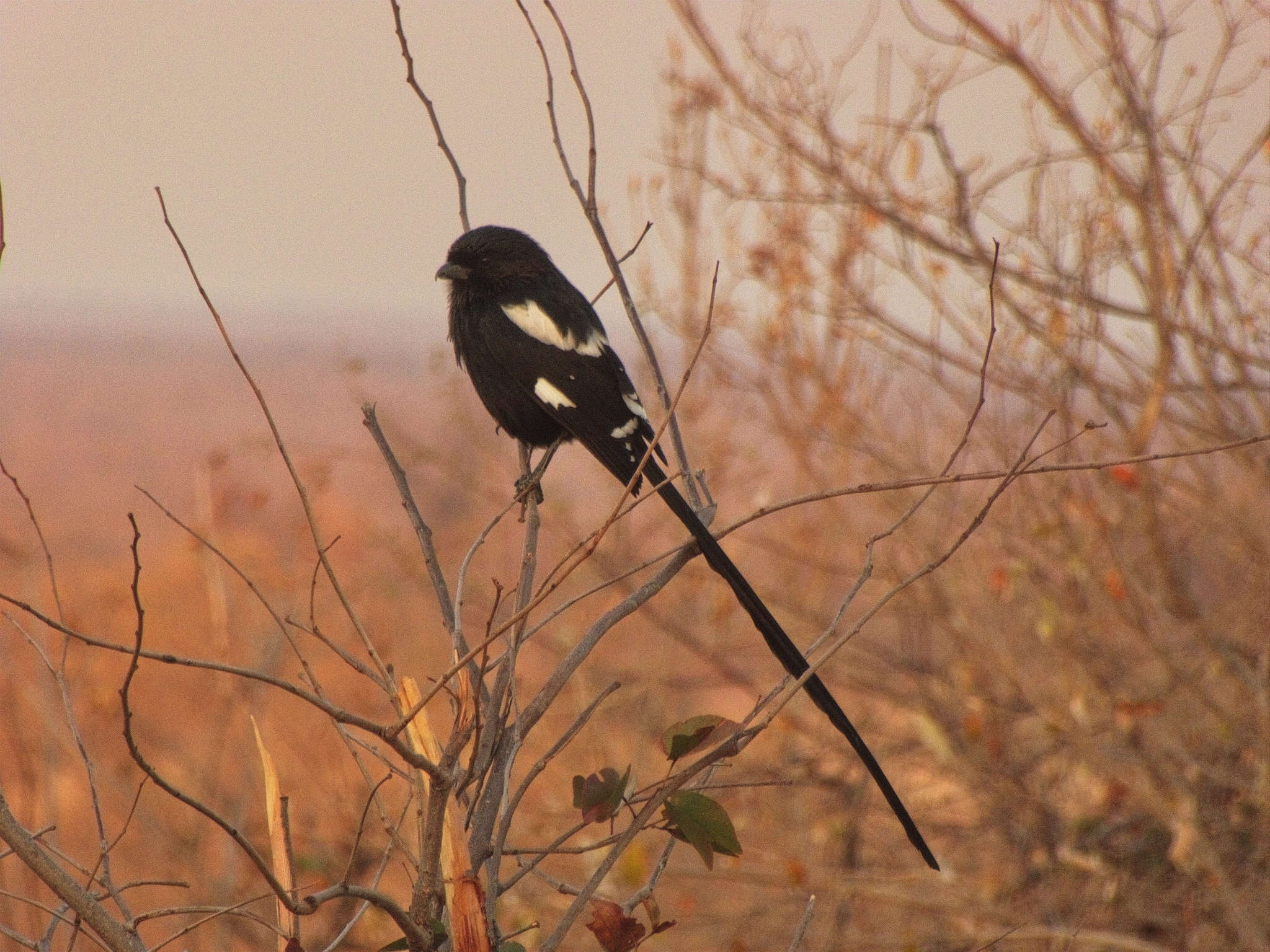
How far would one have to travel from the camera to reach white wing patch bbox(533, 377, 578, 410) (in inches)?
126

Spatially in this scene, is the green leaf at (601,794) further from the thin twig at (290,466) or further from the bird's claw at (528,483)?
the bird's claw at (528,483)

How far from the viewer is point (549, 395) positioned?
3223mm

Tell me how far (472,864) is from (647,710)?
4562mm

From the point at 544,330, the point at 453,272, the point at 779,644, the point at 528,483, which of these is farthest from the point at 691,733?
the point at 453,272

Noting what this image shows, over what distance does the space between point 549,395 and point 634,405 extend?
0.26 m

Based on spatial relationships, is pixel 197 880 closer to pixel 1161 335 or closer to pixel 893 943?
pixel 893 943

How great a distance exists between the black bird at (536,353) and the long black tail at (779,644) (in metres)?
0.99

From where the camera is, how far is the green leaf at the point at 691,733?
1475 mm

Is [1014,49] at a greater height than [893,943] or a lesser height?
greater

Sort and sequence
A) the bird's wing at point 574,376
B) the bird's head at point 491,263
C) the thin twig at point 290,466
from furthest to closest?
1. the bird's head at point 491,263
2. the bird's wing at point 574,376
3. the thin twig at point 290,466

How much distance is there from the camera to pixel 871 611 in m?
1.45

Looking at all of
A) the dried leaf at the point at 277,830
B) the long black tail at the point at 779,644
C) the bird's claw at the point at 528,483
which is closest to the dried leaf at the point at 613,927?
the dried leaf at the point at 277,830

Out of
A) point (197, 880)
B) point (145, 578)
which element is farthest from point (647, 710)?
point (145, 578)

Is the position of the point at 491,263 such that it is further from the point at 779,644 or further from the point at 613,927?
the point at 613,927
